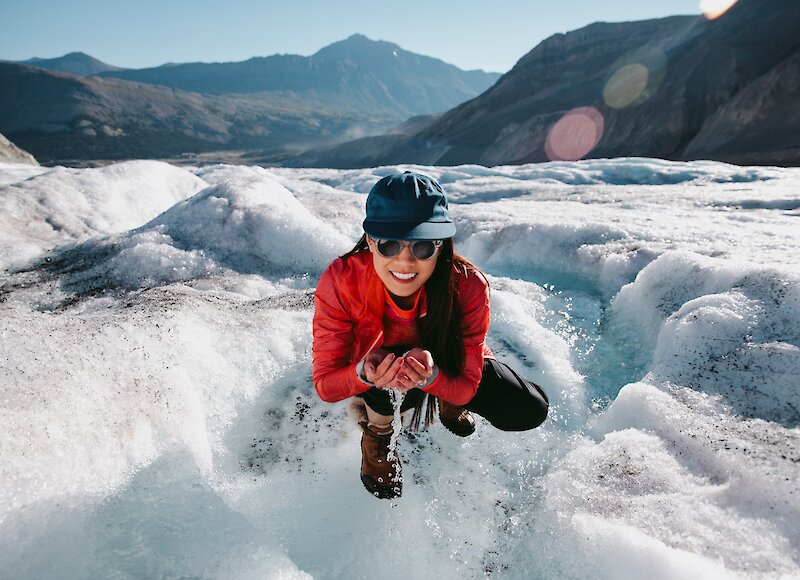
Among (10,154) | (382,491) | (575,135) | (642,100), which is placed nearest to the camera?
(382,491)

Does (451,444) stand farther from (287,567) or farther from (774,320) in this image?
(774,320)

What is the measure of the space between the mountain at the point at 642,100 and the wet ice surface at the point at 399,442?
22.3 metres

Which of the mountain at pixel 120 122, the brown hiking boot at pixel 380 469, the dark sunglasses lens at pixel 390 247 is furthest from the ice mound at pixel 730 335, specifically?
the mountain at pixel 120 122

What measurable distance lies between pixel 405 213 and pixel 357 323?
721 mm

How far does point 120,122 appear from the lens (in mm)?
90812

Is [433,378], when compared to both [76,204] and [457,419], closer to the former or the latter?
[457,419]

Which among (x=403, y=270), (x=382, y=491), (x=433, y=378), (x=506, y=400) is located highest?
(x=403, y=270)

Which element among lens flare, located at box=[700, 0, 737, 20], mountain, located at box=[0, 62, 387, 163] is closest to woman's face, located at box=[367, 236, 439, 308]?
lens flare, located at box=[700, 0, 737, 20]

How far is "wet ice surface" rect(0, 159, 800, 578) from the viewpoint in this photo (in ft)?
6.42

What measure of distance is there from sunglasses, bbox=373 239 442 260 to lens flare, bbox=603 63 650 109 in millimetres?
39684

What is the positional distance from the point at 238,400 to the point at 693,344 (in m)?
3.10

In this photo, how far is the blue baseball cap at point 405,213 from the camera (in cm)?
192

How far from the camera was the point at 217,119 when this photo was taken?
11188 centimetres

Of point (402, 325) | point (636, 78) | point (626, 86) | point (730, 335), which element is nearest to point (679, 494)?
point (730, 335)
